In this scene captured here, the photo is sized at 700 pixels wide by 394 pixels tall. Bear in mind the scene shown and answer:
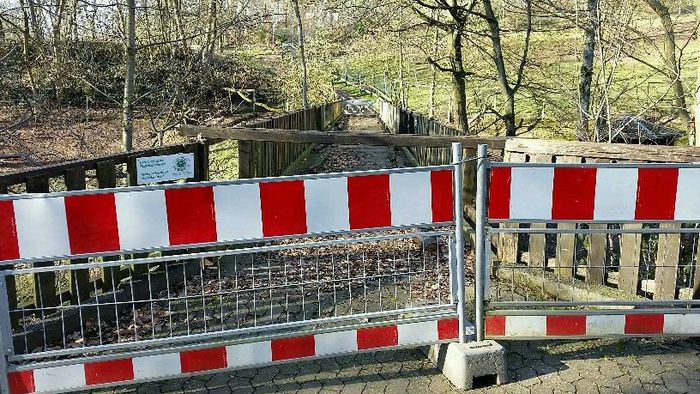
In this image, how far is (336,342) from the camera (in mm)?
3750

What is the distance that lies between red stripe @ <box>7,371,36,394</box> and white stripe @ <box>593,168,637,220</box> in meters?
3.70

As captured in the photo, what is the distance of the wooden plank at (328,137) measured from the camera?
690 centimetres

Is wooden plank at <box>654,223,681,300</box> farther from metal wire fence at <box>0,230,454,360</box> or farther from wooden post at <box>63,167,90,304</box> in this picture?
wooden post at <box>63,167,90,304</box>

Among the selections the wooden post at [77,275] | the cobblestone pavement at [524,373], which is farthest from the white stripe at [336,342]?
the wooden post at [77,275]

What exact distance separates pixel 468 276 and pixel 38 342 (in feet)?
13.7

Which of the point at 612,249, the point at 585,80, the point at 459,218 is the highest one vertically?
the point at 585,80

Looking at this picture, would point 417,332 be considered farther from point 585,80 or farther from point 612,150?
point 585,80

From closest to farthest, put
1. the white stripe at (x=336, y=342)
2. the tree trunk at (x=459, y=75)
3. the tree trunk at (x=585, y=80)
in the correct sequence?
1. the white stripe at (x=336, y=342)
2. the tree trunk at (x=585, y=80)
3. the tree trunk at (x=459, y=75)

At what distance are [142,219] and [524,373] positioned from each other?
2.81 metres

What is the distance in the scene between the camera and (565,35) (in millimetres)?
10617

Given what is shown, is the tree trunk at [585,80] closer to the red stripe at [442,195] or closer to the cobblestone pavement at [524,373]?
the cobblestone pavement at [524,373]

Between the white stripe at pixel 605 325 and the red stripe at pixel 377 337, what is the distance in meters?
1.40

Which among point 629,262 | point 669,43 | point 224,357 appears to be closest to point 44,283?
point 224,357

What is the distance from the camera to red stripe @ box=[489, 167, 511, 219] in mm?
3738
